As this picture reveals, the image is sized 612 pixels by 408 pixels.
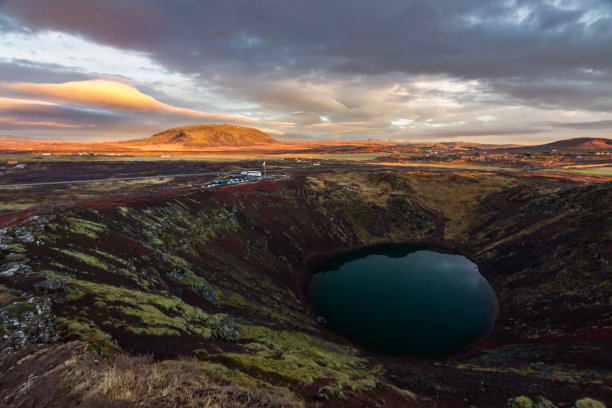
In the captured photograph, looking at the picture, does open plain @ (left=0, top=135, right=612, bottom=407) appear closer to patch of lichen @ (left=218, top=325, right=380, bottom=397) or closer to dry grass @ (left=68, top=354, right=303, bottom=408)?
dry grass @ (left=68, top=354, right=303, bottom=408)

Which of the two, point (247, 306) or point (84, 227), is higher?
point (84, 227)

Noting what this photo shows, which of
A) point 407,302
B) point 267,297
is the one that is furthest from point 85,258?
point 407,302

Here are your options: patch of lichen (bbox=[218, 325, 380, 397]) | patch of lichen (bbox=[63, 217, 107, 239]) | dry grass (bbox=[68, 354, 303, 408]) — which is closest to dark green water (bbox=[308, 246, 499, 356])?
patch of lichen (bbox=[218, 325, 380, 397])

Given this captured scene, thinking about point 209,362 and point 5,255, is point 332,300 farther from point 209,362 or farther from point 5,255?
point 5,255

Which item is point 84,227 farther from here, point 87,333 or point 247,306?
point 87,333

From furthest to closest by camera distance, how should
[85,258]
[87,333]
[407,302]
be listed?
[407,302] < [85,258] < [87,333]

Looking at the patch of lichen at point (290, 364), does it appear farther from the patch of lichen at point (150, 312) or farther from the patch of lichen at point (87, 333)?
the patch of lichen at point (87, 333)
